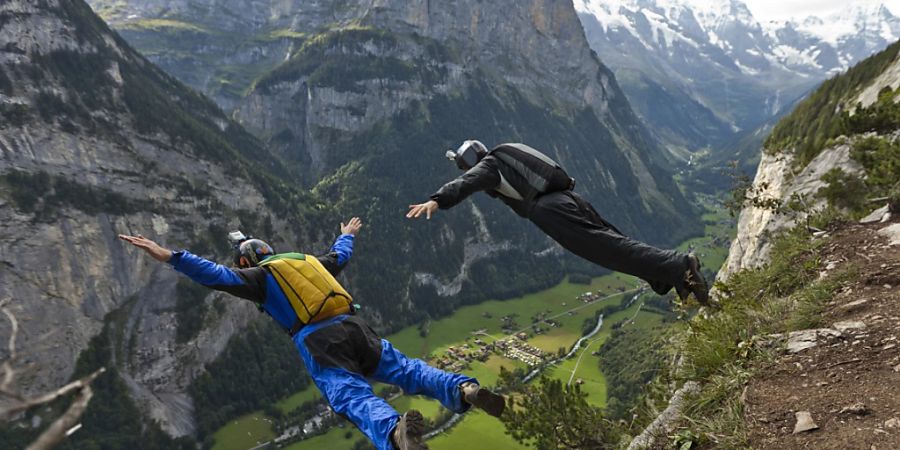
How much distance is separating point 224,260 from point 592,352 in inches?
4789

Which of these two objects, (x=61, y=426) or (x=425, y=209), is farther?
(x=425, y=209)

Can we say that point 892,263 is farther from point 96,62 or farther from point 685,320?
point 96,62

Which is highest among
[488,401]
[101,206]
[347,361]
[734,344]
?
[101,206]

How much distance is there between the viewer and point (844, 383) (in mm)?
7441

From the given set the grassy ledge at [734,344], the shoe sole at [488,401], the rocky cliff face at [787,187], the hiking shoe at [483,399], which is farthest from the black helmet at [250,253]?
the rocky cliff face at [787,187]

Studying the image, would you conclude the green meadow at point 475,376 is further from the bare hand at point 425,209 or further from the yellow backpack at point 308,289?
the bare hand at point 425,209

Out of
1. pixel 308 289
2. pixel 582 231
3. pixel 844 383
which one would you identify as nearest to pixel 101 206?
pixel 308 289

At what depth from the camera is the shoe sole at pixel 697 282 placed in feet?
30.3

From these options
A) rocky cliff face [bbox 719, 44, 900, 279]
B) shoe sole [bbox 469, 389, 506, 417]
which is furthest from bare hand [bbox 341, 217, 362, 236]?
rocky cliff face [bbox 719, 44, 900, 279]

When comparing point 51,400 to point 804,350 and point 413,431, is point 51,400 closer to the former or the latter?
point 413,431

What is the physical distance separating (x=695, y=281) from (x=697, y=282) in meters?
0.06

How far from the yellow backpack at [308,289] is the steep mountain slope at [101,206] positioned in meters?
134

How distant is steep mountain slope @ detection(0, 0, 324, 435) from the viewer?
418 ft

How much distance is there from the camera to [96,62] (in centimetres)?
16975
